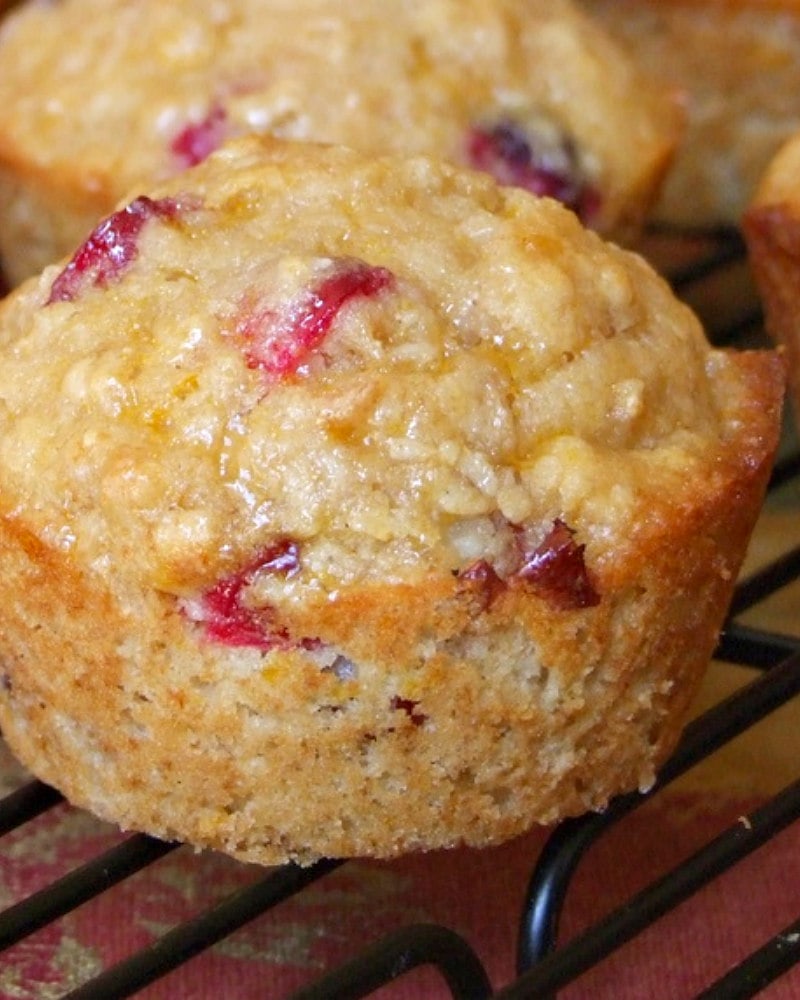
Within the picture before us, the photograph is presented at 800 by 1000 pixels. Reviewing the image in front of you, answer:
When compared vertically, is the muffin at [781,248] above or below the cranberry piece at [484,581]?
below

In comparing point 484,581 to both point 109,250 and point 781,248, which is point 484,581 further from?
point 781,248

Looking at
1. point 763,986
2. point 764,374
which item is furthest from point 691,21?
point 763,986

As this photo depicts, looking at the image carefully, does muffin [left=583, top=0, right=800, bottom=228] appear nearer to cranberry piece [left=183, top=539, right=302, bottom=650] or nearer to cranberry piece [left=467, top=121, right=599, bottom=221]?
cranberry piece [left=467, top=121, right=599, bottom=221]

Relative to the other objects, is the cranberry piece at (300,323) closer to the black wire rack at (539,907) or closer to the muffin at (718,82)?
the black wire rack at (539,907)

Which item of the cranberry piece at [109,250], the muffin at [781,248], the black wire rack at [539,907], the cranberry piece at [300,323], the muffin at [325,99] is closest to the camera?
the black wire rack at [539,907]

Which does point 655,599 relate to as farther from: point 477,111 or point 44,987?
point 477,111

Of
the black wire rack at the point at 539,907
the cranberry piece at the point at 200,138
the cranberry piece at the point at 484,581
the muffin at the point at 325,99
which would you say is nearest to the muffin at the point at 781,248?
the muffin at the point at 325,99

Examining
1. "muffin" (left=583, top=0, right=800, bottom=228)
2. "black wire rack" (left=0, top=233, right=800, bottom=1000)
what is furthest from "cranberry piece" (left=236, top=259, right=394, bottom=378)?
"muffin" (left=583, top=0, right=800, bottom=228)
